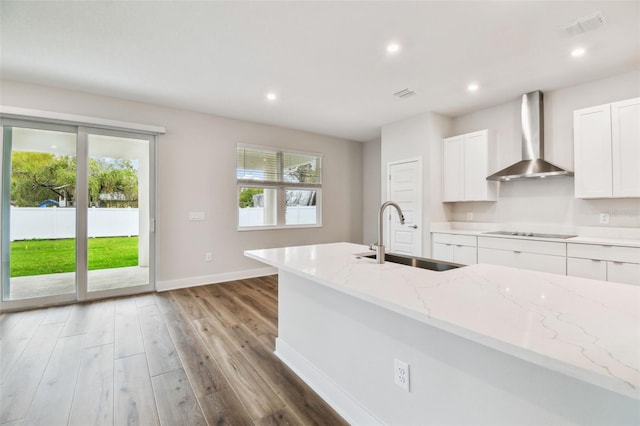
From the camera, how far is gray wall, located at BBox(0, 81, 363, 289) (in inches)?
146

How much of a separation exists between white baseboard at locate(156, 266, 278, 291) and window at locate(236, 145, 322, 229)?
2.53ft

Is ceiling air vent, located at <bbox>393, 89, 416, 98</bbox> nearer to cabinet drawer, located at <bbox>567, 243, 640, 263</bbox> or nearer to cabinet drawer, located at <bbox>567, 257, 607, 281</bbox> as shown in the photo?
cabinet drawer, located at <bbox>567, 243, 640, 263</bbox>

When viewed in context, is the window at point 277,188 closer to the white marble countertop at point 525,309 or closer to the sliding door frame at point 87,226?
the sliding door frame at point 87,226

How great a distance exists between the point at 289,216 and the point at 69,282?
3287 millimetres

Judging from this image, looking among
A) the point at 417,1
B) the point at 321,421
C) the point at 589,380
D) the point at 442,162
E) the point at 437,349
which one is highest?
the point at 417,1

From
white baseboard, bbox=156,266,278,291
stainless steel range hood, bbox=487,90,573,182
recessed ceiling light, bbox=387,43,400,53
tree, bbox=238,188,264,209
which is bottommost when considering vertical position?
white baseboard, bbox=156,266,278,291

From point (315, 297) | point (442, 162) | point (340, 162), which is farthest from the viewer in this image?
point (340, 162)

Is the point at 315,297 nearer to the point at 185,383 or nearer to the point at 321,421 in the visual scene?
the point at 321,421

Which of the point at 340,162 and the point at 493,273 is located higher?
the point at 340,162

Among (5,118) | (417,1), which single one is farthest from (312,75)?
(5,118)

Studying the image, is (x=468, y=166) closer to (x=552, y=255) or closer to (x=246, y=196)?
(x=552, y=255)

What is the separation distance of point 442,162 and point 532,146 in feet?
3.77

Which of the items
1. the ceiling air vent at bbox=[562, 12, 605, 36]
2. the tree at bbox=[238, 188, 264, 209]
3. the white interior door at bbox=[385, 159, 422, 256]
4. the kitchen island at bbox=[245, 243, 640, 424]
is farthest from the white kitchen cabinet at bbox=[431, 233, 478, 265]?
the tree at bbox=[238, 188, 264, 209]

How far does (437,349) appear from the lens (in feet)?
3.90
